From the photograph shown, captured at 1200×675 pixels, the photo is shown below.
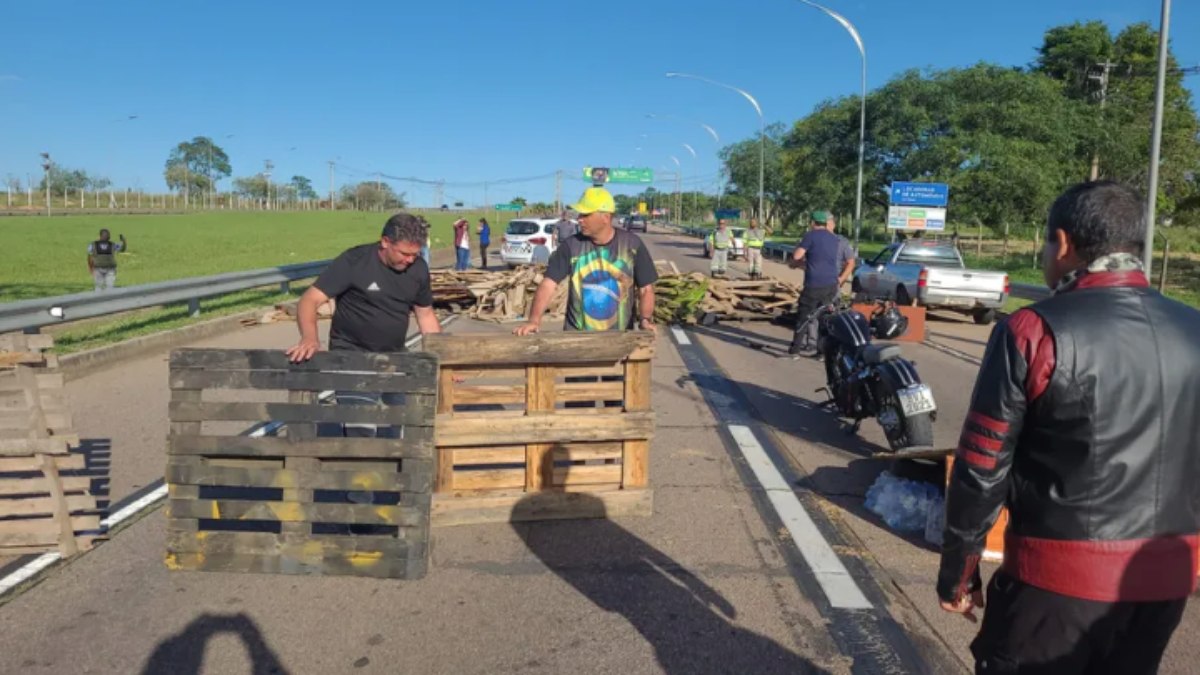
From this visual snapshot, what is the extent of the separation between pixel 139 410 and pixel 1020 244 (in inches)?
2336

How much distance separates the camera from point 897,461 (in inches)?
230

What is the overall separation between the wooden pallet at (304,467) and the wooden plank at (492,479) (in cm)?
84

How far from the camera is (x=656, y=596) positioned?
438 cm

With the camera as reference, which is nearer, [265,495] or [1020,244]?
[265,495]

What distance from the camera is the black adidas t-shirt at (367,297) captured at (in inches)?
205

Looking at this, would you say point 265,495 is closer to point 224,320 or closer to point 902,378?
point 902,378

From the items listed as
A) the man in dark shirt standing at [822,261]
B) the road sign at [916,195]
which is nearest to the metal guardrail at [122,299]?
the man in dark shirt standing at [822,261]

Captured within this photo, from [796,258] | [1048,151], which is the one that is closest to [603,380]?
[796,258]

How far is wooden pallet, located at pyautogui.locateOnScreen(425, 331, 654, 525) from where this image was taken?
5.26 m

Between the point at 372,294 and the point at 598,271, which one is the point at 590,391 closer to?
the point at 598,271

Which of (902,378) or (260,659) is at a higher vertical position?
(902,378)

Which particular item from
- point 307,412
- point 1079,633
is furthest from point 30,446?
point 1079,633

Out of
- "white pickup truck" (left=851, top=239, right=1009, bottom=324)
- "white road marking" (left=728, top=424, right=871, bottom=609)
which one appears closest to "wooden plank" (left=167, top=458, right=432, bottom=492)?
"white road marking" (left=728, top=424, right=871, bottom=609)

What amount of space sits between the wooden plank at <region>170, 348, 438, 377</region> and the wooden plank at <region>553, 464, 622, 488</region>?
128cm
